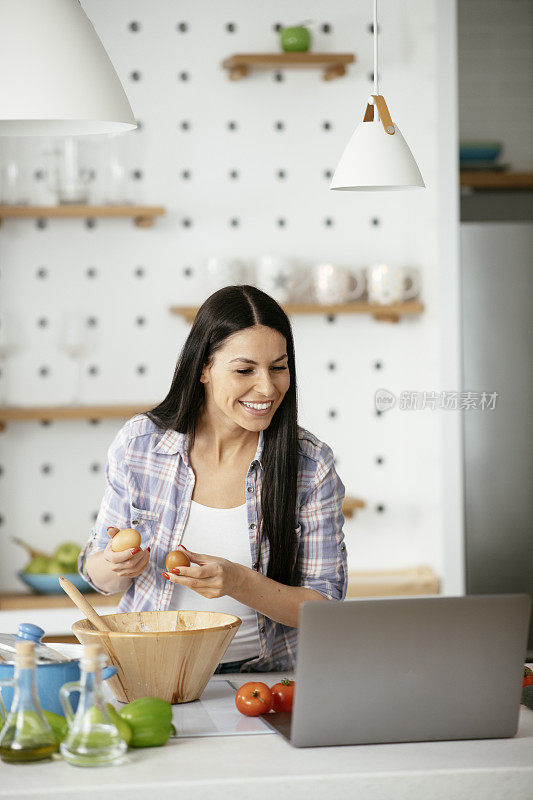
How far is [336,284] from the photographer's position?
12.0 ft

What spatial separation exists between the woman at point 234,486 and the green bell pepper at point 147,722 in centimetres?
59

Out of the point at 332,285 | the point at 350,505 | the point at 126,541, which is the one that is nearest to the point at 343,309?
the point at 332,285

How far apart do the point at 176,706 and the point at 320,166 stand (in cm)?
256

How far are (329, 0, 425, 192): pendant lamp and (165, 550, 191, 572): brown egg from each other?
2.92 ft

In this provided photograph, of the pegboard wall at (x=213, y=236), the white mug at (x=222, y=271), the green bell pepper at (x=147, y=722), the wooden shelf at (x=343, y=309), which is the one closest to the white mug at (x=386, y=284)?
the wooden shelf at (x=343, y=309)

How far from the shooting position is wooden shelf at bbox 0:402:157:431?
3568 millimetres

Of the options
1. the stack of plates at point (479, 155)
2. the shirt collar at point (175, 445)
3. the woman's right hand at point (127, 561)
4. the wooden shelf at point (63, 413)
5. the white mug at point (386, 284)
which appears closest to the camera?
the woman's right hand at point (127, 561)

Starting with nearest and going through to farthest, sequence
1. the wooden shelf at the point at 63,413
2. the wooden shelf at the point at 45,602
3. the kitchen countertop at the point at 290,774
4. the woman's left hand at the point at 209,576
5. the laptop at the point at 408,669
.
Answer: the kitchen countertop at the point at 290,774 → the laptop at the point at 408,669 → the woman's left hand at the point at 209,576 → the wooden shelf at the point at 45,602 → the wooden shelf at the point at 63,413

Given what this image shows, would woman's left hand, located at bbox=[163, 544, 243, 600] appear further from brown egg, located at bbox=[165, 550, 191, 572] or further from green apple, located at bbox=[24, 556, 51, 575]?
green apple, located at bbox=[24, 556, 51, 575]

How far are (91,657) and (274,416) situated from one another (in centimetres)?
96

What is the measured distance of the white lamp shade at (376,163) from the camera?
2238 mm

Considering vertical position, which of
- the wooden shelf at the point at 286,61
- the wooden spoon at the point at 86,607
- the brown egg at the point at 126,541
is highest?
the wooden shelf at the point at 286,61

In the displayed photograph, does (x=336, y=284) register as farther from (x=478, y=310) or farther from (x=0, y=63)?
(x=0, y=63)

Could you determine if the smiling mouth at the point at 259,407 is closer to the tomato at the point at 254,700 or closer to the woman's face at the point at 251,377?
the woman's face at the point at 251,377
